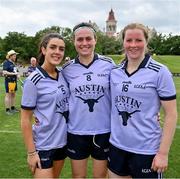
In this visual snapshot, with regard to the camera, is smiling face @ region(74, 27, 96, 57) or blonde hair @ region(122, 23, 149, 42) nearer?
blonde hair @ region(122, 23, 149, 42)

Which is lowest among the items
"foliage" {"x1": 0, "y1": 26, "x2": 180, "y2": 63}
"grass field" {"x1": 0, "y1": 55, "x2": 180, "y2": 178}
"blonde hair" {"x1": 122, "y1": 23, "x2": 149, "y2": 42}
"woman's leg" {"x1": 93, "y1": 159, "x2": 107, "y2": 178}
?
"grass field" {"x1": 0, "y1": 55, "x2": 180, "y2": 178}

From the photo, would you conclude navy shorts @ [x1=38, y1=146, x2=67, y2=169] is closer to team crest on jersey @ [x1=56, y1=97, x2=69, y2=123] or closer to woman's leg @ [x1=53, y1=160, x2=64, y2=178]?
woman's leg @ [x1=53, y1=160, x2=64, y2=178]

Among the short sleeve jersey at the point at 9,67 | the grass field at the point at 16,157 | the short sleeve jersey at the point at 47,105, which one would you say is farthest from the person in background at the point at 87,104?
the short sleeve jersey at the point at 9,67

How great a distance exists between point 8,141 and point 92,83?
13.2 feet

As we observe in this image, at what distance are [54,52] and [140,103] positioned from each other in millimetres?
994

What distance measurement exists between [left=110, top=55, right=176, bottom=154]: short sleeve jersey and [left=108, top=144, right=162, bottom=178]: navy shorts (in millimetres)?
53

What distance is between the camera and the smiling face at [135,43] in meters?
3.07

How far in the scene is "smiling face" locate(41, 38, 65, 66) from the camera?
136 inches

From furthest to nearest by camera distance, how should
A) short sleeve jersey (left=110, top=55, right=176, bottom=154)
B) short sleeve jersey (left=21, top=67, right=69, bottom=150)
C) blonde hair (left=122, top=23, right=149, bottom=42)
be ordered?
short sleeve jersey (left=21, top=67, right=69, bottom=150)
blonde hair (left=122, top=23, right=149, bottom=42)
short sleeve jersey (left=110, top=55, right=176, bottom=154)

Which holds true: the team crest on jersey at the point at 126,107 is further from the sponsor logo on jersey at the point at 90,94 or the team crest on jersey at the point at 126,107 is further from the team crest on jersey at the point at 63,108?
the team crest on jersey at the point at 63,108

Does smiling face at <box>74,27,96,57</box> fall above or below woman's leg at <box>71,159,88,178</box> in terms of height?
above

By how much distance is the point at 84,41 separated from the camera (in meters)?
3.52

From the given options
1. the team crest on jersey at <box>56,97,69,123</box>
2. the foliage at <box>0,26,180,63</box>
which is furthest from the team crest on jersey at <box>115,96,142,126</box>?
the foliage at <box>0,26,180,63</box>

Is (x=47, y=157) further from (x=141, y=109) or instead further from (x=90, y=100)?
(x=141, y=109)
